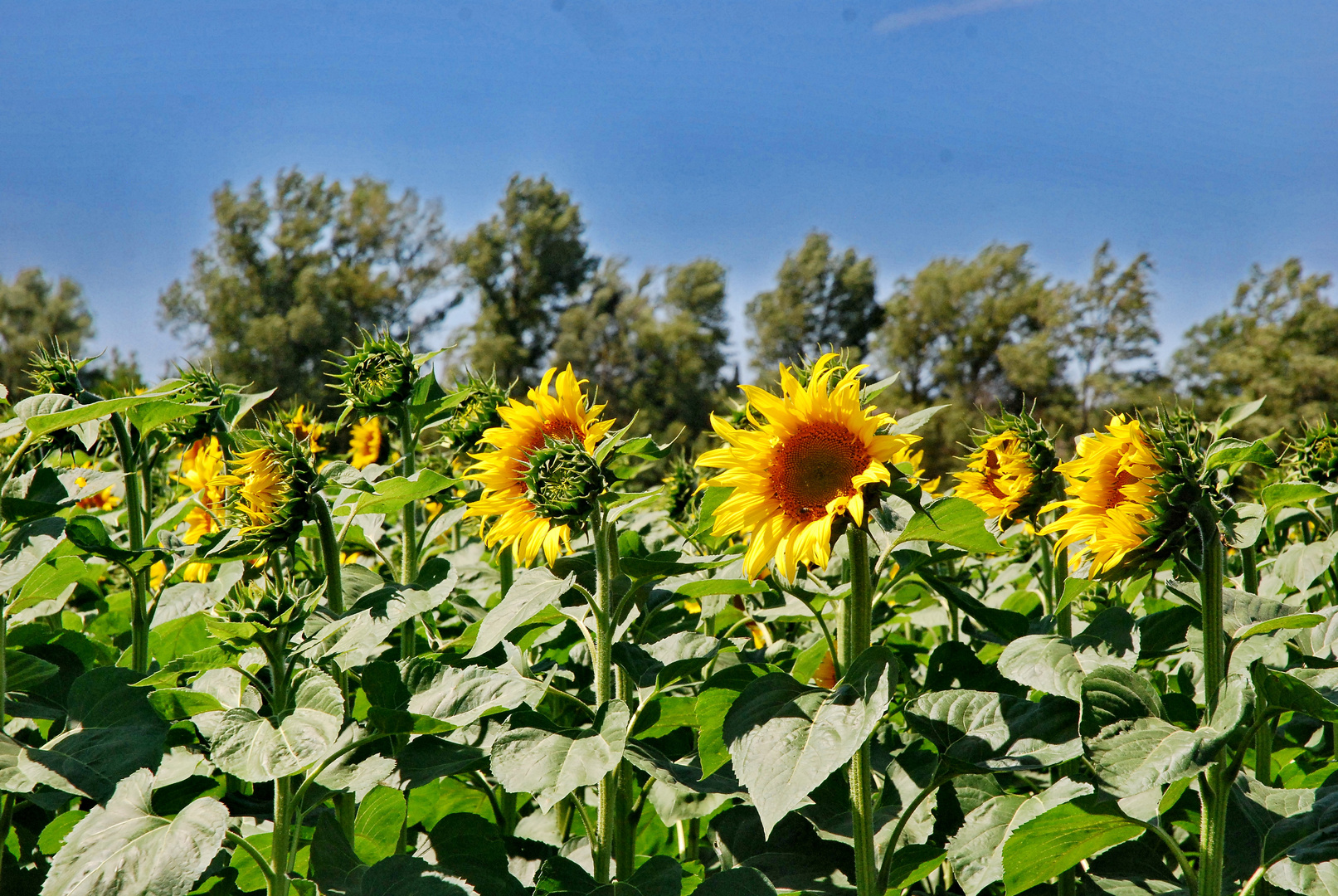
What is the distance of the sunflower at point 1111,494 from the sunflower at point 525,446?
0.84 metres

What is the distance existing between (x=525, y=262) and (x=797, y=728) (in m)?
37.5

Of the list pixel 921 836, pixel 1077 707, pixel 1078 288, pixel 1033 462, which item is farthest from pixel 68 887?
pixel 1078 288

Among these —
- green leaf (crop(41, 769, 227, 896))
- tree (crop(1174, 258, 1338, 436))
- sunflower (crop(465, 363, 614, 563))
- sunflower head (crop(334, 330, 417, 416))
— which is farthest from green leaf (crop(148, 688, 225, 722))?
tree (crop(1174, 258, 1338, 436))

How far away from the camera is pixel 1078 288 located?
31.5 metres

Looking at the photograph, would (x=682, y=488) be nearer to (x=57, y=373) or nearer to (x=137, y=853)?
(x=57, y=373)

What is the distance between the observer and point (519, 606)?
156cm

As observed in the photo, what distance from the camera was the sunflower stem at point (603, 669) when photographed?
1560mm

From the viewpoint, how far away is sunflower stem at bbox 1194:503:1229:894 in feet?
4.32

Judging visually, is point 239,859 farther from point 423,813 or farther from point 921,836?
point 921,836

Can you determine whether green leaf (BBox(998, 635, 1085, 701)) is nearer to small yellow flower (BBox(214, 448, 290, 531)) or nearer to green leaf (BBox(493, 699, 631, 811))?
green leaf (BBox(493, 699, 631, 811))

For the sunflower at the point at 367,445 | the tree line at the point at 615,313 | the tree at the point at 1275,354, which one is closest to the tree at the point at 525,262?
the tree line at the point at 615,313

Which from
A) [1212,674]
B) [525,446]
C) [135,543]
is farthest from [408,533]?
[1212,674]

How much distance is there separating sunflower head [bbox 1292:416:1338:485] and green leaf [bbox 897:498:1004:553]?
1.22 meters

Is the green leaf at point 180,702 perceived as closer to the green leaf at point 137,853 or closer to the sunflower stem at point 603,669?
the green leaf at point 137,853
